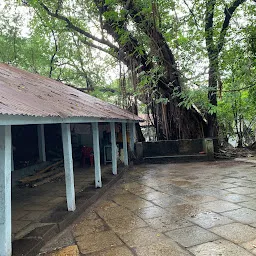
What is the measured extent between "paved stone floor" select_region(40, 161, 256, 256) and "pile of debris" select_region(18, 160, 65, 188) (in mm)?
1694

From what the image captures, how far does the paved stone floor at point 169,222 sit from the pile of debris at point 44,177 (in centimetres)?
169

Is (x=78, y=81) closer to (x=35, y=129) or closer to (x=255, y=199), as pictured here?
(x=35, y=129)

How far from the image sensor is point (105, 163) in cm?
899

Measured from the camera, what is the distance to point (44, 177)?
21.7ft

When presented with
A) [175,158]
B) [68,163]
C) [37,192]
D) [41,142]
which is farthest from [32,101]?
[175,158]

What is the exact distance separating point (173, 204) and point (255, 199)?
1456 millimetres

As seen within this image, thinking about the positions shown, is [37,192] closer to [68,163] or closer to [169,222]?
[68,163]

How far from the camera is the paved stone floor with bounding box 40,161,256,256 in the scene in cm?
293

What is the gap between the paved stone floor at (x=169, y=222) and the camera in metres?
2.93

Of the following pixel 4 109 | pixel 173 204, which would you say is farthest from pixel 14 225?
pixel 173 204

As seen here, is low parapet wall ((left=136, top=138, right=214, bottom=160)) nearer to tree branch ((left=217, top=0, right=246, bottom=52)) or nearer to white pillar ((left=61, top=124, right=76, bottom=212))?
tree branch ((left=217, top=0, right=246, bottom=52))

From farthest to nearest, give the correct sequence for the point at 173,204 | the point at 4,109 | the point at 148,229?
the point at 173,204
the point at 148,229
the point at 4,109

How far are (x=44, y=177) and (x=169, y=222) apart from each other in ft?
13.0

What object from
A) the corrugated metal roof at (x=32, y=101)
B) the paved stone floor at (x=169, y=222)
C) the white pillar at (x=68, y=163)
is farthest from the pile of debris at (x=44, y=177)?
the corrugated metal roof at (x=32, y=101)
